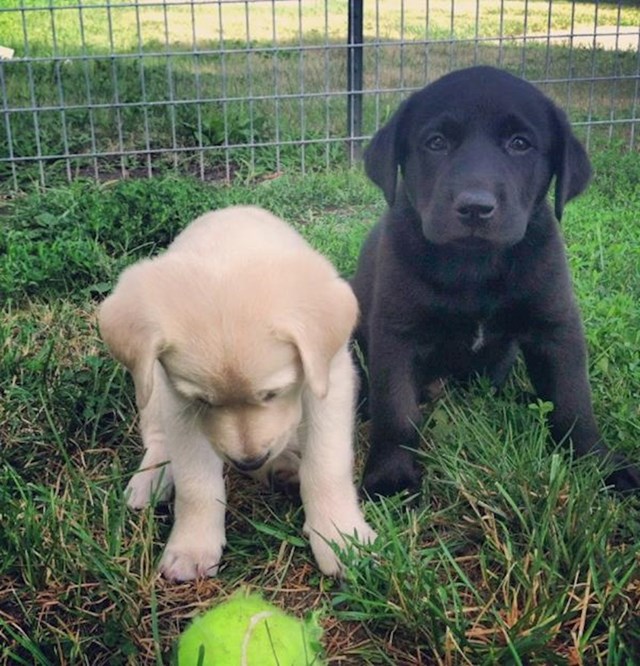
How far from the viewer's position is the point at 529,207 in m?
2.94

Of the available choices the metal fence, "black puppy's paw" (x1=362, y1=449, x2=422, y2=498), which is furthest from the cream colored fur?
the metal fence

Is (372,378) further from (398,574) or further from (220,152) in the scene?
(220,152)

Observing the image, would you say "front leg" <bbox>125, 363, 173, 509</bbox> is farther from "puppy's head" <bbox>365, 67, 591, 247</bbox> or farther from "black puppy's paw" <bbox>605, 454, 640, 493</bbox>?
"black puppy's paw" <bbox>605, 454, 640, 493</bbox>

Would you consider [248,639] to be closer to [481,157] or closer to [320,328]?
[320,328]

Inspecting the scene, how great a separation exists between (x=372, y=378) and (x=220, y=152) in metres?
3.61

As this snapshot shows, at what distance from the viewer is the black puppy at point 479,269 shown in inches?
113

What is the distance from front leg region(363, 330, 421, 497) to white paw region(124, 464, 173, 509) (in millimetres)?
563

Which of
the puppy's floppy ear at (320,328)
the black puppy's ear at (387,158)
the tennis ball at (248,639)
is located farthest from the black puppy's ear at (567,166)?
the tennis ball at (248,639)

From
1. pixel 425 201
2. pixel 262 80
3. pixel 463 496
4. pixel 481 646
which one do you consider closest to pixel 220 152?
pixel 262 80

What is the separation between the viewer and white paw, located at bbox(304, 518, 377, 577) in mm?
2453

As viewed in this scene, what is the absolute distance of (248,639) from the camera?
77.5 inches

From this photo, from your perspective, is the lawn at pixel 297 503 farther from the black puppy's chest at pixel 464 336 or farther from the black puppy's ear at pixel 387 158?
the black puppy's ear at pixel 387 158

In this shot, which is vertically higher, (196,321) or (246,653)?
(196,321)

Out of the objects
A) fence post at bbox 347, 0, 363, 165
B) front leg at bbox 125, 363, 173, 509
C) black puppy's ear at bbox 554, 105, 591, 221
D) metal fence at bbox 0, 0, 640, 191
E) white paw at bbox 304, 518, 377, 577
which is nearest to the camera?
white paw at bbox 304, 518, 377, 577
